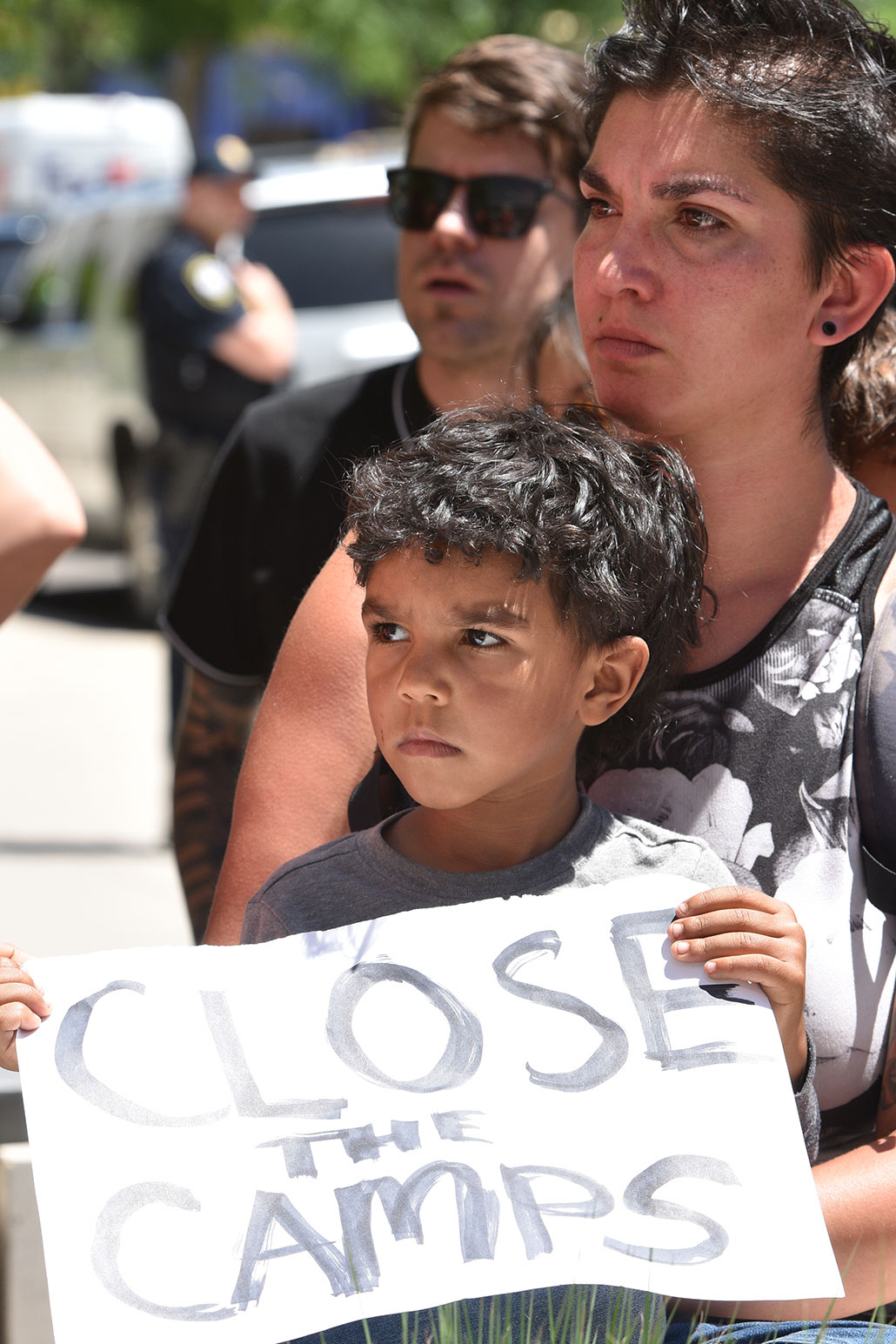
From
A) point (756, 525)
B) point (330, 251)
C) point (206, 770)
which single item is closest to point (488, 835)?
point (756, 525)

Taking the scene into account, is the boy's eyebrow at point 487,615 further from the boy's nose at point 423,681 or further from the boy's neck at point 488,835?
the boy's neck at point 488,835

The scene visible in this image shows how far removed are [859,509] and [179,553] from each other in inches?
203

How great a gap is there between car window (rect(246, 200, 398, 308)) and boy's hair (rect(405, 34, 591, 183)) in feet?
17.2

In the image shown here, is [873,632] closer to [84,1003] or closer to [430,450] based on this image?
[430,450]

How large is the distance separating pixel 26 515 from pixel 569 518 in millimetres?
771

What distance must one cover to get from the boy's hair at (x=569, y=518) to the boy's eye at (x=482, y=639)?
69mm

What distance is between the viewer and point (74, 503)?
2.27 metres

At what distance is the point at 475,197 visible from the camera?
3316mm

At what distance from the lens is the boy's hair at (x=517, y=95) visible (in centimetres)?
330

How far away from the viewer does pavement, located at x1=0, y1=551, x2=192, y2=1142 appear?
5.64 m

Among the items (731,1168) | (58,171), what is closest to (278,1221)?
(731,1168)

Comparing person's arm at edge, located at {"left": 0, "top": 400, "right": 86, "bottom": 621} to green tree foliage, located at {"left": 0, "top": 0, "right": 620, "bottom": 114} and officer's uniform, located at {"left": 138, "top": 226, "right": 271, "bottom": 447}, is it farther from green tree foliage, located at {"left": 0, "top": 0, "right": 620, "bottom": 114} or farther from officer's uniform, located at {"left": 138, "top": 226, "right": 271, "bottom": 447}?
green tree foliage, located at {"left": 0, "top": 0, "right": 620, "bottom": 114}

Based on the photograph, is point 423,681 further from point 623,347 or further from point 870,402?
point 870,402

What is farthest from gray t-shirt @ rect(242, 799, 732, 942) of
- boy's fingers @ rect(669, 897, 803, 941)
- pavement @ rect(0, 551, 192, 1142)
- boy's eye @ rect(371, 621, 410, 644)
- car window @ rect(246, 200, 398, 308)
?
car window @ rect(246, 200, 398, 308)
